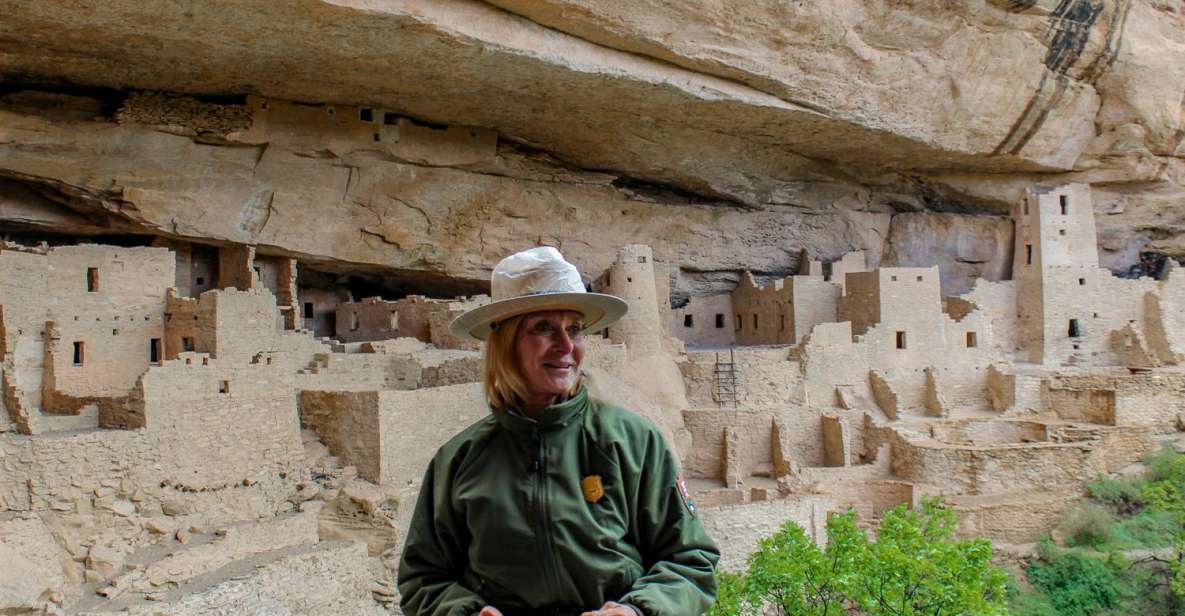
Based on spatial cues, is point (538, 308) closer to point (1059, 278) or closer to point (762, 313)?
point (762, 313)

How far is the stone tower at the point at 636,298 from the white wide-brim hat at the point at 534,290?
40.0 feet

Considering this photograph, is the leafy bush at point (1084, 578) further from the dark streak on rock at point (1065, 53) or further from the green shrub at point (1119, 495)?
the dark streak on rock at point (1065, 53)

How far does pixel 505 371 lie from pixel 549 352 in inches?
6.0

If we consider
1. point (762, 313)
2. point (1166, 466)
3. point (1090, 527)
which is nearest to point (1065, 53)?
point (1166, 466)

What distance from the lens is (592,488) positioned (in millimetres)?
2896

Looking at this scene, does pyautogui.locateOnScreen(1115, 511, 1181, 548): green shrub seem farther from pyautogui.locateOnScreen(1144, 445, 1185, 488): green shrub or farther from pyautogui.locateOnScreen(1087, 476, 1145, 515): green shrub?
pyautogui.locateOnScreen(1144, 445, 1185, 488): green shrub

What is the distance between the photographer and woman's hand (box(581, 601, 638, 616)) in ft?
8.77

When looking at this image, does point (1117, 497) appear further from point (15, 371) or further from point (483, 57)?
point (15, 371)

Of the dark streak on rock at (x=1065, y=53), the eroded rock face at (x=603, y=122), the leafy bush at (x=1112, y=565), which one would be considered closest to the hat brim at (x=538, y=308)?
the eroded rock face at (x=603, y=122)

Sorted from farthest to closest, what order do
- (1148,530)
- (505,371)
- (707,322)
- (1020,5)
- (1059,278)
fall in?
(707,322) → (1059,278) → (1020,5) → (1148,530) → (505,371)

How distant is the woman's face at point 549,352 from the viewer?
9.86 feet

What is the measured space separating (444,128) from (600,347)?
4.54 metres

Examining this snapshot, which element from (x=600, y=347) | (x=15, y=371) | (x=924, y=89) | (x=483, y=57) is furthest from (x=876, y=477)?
(x=15, y=371)

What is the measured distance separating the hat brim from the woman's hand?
0.91 meters
